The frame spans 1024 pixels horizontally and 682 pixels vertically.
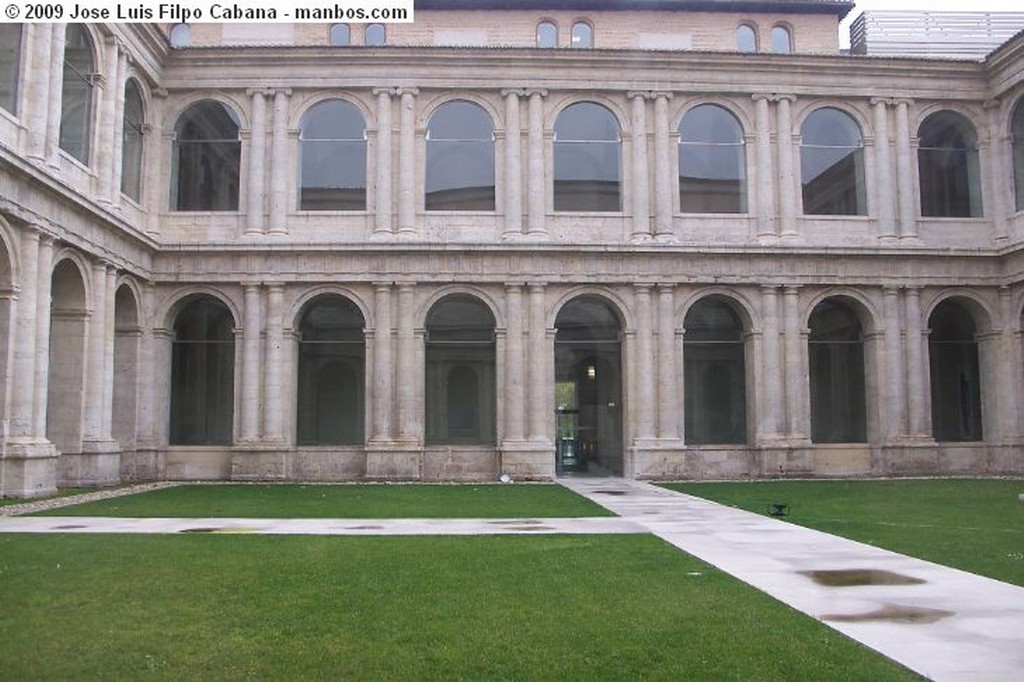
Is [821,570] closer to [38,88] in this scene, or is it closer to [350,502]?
[350,502]

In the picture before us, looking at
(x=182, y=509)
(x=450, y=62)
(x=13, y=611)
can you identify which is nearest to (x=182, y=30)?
(x=450, y=62)

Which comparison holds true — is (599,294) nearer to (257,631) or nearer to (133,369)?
(133,369)

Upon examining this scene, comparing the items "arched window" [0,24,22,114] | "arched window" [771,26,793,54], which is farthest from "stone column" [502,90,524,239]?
"arched window" [0,24,22,114]

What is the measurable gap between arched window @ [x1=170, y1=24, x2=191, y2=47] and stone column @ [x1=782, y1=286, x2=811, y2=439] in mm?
26077

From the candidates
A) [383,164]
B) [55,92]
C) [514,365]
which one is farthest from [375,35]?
[55,92]

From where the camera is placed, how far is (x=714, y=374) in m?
36.5

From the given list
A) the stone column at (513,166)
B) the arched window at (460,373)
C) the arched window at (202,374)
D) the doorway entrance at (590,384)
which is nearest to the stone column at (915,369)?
the doorway entrance at (590,384)

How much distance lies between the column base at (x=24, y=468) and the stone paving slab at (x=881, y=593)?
15871 mm

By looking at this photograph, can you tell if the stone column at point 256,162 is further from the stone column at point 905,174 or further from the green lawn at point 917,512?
the stone column at point 905,174

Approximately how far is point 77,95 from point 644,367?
20.3 m

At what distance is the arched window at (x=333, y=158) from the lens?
1347 inches

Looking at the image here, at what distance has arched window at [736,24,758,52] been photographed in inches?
1551

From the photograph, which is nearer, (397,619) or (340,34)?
(397,619)

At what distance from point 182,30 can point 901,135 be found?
28.9 meters
